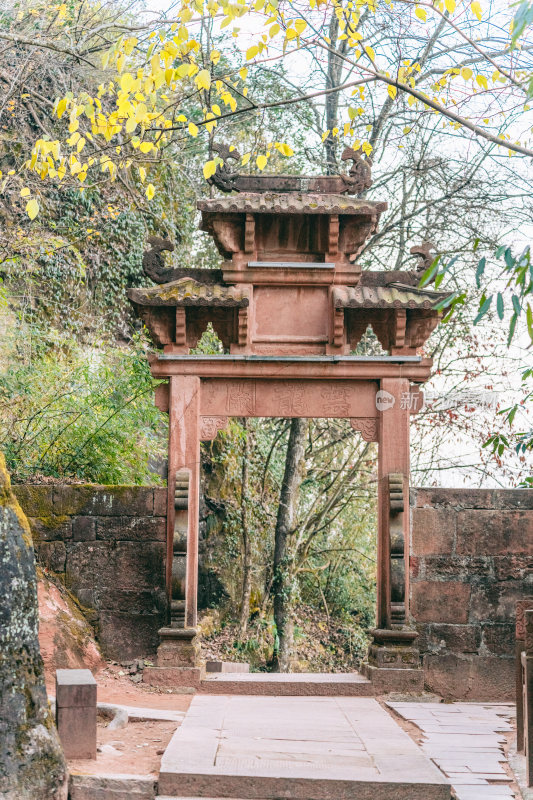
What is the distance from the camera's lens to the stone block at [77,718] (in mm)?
4613

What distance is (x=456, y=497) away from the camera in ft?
25.7

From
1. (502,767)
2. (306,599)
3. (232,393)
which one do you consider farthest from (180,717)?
(306,599)

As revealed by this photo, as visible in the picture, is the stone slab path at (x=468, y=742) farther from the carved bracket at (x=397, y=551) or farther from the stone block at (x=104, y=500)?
the stone block at (x=104, y=500)

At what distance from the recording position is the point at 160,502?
802 cm

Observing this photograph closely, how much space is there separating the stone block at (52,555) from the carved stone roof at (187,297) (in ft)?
7.94

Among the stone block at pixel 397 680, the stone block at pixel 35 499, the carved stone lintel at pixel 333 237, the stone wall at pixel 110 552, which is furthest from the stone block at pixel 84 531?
the carved stone lintel at pixel 333 237

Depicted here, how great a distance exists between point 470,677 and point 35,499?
171 inches

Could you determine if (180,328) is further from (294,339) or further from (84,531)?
(84,531)

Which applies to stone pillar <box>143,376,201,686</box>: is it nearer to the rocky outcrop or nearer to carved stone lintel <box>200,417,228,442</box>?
carved stone lintel <box>200,417,228,442</box>

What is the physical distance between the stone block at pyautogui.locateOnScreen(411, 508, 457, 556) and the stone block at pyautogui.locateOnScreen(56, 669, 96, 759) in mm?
3913

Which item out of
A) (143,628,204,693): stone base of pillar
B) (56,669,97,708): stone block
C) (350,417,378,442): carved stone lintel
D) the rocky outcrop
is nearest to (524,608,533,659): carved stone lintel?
(56,669,97,708): stone block

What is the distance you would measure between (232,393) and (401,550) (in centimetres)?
212

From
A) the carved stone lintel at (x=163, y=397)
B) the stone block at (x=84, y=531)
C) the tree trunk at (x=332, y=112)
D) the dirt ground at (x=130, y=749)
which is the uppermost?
the tree trunk at (x=332, y=112)

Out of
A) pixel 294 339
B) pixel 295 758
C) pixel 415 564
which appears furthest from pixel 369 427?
pixel 295 758
